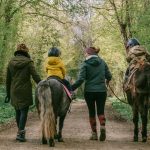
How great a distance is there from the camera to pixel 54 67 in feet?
40.0

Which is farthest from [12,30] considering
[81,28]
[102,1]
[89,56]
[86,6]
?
[81,28]

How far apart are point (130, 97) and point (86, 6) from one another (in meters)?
19.1

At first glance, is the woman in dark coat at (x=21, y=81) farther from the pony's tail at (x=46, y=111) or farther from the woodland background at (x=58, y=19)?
the woodland background at (x=58, y=19)

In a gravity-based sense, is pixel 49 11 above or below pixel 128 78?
above

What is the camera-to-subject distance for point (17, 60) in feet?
40.9

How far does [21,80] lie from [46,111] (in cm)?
154

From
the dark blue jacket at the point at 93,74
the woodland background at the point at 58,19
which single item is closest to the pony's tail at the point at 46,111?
the dark blue jacket at the point at 93,74

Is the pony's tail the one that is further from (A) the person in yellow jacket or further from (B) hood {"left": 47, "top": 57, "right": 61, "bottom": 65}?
(B) hood {"left": 47, "top": 57, "right": 61, "bottom": 65}

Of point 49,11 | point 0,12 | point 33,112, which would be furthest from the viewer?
point 49,11

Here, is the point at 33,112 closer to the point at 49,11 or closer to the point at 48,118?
the point at 49,11

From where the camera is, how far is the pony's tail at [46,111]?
11.0m

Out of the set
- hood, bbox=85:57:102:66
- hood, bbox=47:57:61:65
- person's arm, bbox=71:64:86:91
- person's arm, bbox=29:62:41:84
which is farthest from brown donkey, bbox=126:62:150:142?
person's arm, bbox=29:62:41:84

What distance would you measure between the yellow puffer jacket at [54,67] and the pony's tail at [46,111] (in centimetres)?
78

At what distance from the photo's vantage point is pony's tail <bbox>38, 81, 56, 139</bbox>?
11.0 m
